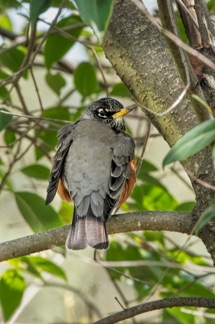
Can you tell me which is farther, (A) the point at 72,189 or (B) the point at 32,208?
(B) the point at 32,208

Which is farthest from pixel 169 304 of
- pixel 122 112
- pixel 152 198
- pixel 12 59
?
pixel 12 59

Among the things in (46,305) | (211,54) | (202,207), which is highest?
(46,305)

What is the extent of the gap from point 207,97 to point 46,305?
498cm

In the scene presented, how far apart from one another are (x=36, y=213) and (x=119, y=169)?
2.03ft

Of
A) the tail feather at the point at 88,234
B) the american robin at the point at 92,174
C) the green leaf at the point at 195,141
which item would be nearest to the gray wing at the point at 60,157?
the american robin at the point at 92,174

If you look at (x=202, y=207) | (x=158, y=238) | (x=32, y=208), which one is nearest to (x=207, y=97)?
(x=202, y=207)

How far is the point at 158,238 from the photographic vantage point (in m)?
4.79

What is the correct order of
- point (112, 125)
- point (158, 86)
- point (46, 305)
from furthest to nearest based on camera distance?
point (46, 305) → point (112, 125) → point (158, 86)

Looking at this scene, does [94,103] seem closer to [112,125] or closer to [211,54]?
[112,125]

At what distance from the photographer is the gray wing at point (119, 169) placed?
12.6ft

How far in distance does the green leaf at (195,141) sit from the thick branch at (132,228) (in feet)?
3.23

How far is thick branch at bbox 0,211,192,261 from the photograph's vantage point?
9.86 ft

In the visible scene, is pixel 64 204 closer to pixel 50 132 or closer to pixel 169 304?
pixel 50 132

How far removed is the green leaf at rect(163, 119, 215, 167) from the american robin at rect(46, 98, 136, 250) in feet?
4.96
